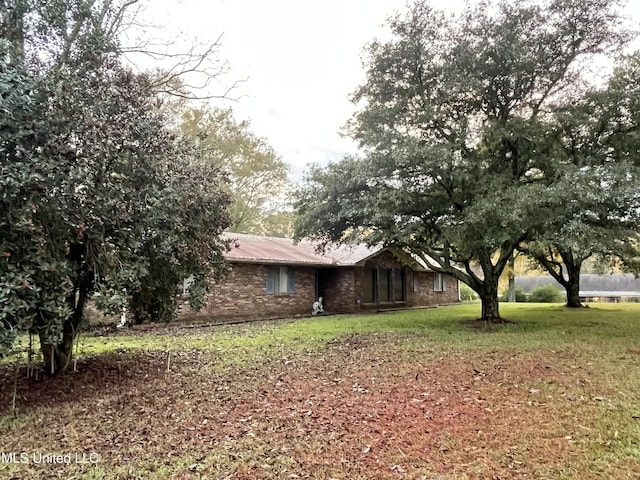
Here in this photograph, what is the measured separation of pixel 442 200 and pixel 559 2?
5.56 meters

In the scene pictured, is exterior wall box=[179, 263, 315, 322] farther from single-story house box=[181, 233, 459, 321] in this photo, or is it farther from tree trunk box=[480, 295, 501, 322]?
tree trunk box=[480, 295, 501, 322]

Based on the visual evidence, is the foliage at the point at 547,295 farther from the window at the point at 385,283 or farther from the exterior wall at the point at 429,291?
the window at the point at 385,283

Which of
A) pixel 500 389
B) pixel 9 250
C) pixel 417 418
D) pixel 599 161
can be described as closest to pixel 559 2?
pixel 599 161

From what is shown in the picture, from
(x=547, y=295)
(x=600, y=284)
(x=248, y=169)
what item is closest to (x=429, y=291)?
(x=547, y=295)

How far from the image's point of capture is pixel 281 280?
16953mm

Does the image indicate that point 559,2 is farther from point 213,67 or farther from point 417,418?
point 417,418

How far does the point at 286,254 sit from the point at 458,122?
29.5ft

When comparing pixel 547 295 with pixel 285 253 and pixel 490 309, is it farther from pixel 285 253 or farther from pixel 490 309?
pixel 285 253

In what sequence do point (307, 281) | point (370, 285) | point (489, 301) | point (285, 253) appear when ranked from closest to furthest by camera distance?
point (489, 301) → point (285, 253) → point (307, 281) → point (370, 285)

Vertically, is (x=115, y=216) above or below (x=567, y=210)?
below

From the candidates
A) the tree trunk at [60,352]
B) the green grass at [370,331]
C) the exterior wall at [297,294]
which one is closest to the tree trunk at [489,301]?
Result: the green grass at [370,331]

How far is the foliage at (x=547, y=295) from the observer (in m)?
27.1

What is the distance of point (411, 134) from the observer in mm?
11953

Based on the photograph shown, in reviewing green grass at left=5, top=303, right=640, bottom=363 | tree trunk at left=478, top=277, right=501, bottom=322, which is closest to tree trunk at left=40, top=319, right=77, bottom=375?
green grass at left=5, top=303, right=640, bottom=363
